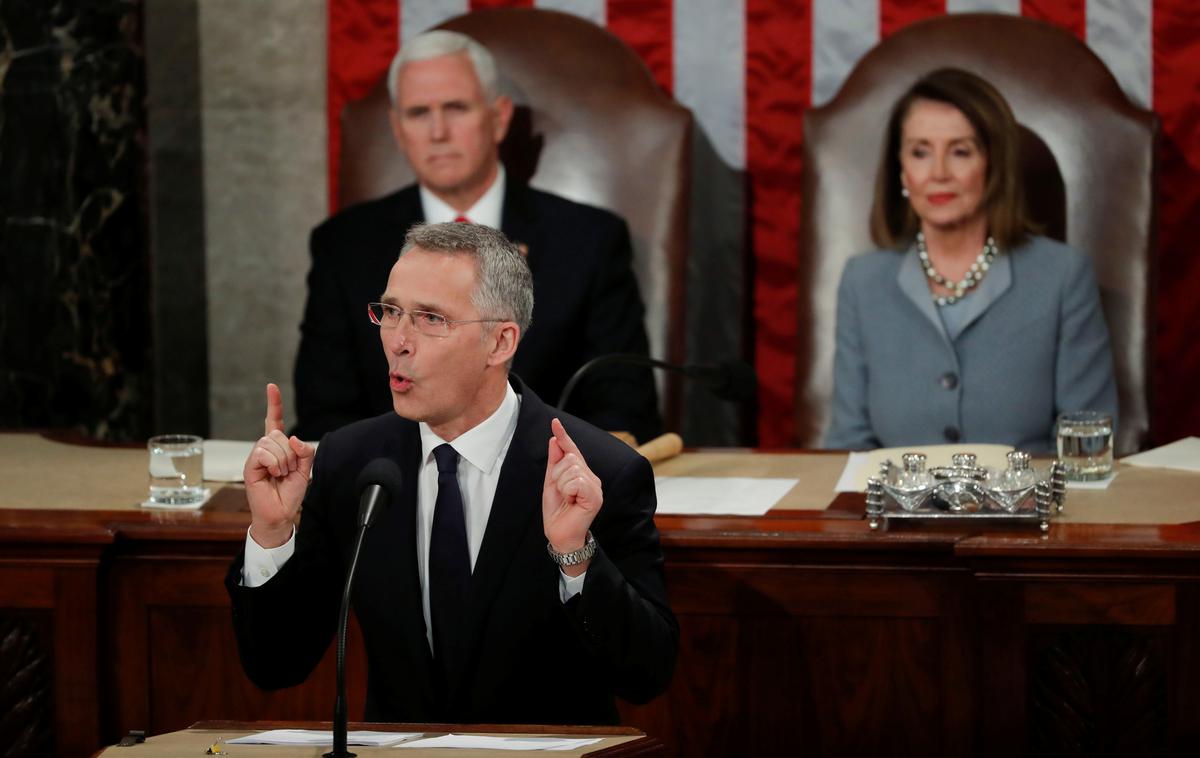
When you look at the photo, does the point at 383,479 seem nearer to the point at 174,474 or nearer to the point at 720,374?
the point at 174,474

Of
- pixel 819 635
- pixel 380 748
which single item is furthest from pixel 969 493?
pixel 380 748

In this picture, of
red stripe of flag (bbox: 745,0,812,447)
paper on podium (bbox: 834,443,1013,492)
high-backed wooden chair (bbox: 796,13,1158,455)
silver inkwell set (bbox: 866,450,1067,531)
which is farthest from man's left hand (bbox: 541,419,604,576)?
red stripe of flag (bbox: 745,0,812,447)

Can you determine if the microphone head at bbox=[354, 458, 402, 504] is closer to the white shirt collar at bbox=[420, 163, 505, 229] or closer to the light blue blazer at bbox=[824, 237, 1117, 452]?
the light blue blazer at bbox=[824, 237, 1117, 452]

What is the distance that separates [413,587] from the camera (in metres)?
2.14

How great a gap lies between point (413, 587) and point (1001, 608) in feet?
3.04

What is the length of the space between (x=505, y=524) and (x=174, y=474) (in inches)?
35.1

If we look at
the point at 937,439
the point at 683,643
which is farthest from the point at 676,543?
the point at 937,439

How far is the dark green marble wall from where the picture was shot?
165 inches

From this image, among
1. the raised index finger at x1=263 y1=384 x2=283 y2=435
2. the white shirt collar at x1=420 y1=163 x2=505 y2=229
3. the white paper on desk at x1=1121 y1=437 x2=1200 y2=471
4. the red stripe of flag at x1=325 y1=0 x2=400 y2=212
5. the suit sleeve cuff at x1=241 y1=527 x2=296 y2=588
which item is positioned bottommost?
the suit sleeve cuff at x1=241 y1=527 x2=296 y2=588

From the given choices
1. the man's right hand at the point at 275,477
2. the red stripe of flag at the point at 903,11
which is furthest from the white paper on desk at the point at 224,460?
the red stripe of flag at the point at 903,11

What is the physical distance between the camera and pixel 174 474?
111 inches

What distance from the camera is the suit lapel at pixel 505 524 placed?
2129 mm

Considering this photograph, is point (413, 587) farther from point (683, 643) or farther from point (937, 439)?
point (937, 439)

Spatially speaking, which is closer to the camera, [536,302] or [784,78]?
[536,302]
